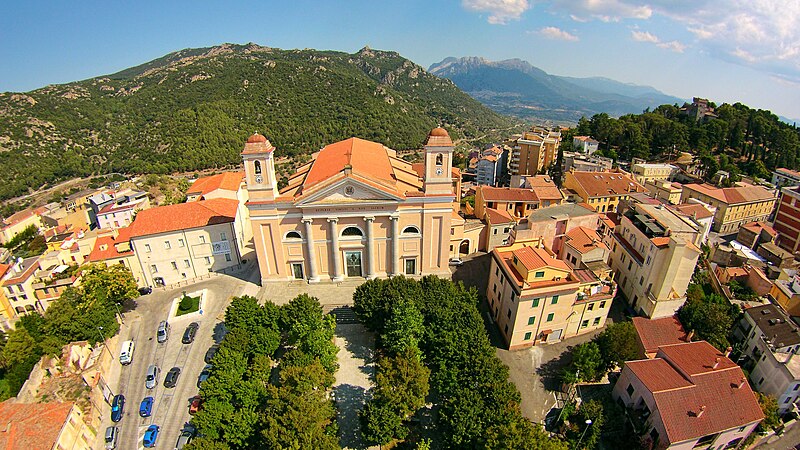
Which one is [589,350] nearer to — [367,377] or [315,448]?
[367,377]

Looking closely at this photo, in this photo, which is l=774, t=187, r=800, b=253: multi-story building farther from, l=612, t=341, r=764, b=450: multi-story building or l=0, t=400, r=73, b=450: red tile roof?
l=0, t=400, r=73, b=450: red tile roof

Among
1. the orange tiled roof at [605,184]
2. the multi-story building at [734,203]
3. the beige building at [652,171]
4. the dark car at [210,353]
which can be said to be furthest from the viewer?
the beige building at [652,171]

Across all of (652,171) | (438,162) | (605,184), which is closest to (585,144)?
(652,171)

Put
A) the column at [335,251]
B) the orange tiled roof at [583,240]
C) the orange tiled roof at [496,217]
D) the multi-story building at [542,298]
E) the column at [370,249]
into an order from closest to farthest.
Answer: the multi-story building at [542,298]
the column at [335,251]
the column at [370,249]
the orange tiled roof at [583,240]
the orange tiled roof at [496,217]

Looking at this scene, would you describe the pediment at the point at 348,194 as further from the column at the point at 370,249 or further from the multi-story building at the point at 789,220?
the multi-story building at the point at 789,220

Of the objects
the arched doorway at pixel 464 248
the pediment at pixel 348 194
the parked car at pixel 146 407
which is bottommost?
the parked car at pixel 146 407

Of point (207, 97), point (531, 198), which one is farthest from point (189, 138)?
point (531, 198)

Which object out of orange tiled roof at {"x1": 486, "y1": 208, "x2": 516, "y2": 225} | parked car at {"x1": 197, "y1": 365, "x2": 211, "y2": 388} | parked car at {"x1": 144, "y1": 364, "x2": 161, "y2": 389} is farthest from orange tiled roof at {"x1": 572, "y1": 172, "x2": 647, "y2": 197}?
parked car at {"x1": 144, "y1": 364, "x2": 161, "y2": 389}

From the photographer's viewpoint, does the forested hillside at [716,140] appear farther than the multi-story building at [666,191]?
Yes

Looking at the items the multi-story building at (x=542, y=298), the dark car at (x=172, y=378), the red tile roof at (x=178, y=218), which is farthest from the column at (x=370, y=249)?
the dark car at (x=172, y=378)
